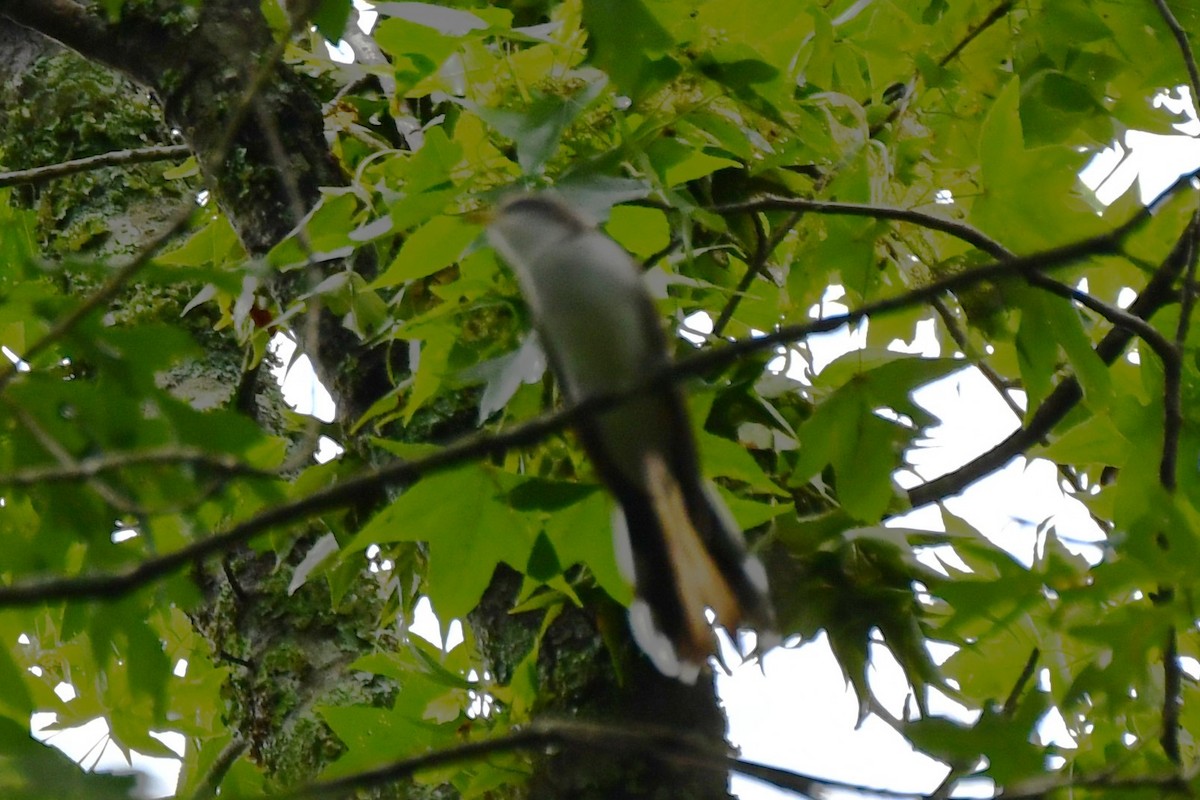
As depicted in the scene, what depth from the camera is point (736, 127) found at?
210 cm

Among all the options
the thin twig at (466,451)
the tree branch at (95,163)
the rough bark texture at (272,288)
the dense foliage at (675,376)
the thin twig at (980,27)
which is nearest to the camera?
the thin twig at (466,451)

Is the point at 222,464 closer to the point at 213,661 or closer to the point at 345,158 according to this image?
the point at 345,158

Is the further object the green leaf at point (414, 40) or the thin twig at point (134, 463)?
the green leaf at point (414, 40)

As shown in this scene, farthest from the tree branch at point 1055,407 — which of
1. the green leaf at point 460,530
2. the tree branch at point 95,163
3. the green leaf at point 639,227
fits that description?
the tree branch at point 95,163

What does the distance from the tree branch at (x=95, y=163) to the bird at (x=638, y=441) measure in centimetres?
123

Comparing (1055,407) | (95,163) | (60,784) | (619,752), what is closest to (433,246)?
(619,752)

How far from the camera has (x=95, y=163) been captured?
296 centimetres

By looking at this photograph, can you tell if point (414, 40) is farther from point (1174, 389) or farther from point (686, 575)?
point (1174, 389)

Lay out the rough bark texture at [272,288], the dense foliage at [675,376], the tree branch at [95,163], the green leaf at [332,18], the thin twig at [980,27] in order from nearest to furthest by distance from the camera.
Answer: the dense foliage at [675,376] → the green leaf at [332,18] → the thin twig at [980,27] → the rough bark texture at [272,288] → the tree branch at [95,163]

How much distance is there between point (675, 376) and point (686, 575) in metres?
0.58

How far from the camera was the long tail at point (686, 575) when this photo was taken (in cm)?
175

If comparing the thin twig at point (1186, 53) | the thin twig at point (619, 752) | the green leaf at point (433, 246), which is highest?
the thin twig at point (1186, 53)

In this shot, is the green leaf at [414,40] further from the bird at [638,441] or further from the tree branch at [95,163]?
the tree branch at [95,163]

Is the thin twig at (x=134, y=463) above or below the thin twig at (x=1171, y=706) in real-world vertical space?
above
